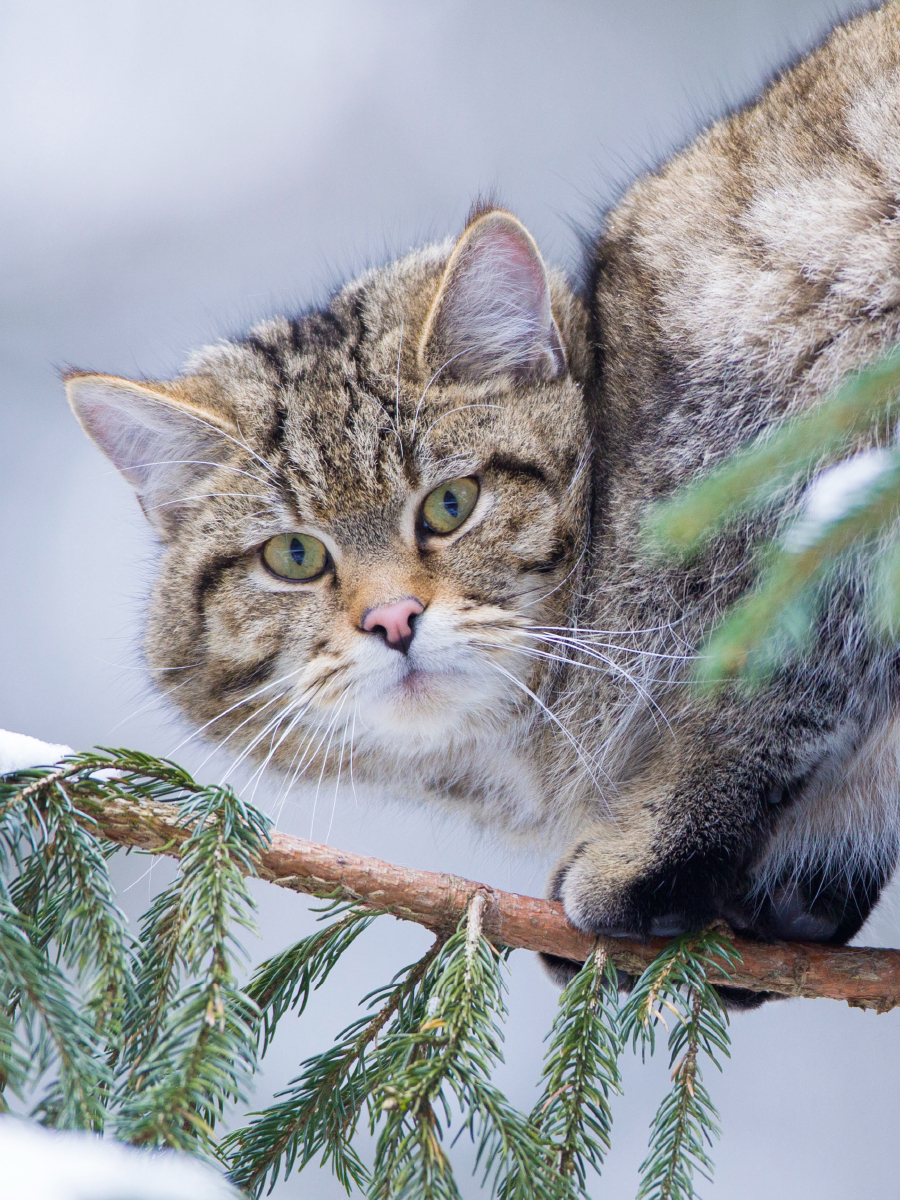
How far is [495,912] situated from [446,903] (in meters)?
0.04

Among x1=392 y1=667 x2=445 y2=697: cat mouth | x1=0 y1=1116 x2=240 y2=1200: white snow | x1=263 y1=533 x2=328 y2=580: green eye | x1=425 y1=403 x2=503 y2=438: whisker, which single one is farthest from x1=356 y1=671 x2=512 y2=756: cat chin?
x1=0 y1=1116 x2=240 y2=1200: white snow

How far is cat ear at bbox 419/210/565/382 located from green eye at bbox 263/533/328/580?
0.23m

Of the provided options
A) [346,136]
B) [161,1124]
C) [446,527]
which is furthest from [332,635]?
[346,136]

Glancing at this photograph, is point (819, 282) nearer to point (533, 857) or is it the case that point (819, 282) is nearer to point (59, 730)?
point (533, 857)

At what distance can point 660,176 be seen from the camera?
3.91 ft

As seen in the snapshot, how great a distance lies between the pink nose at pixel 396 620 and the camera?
97 cm

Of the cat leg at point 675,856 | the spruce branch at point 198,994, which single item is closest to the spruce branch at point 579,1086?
the cat leg at point 675,856

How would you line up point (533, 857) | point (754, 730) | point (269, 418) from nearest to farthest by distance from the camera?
point (754, 730)
point (269, 418)
point (533, 857)

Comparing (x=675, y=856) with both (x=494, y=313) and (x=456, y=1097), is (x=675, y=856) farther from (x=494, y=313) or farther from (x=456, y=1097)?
(x=494, y=313)

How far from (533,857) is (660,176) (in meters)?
0.85

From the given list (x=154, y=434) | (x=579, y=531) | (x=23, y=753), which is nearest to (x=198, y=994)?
(x=23, y=753)

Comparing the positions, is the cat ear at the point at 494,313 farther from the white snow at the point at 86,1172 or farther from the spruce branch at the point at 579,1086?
the white snow at the point at 86,1172

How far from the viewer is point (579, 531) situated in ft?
3.44

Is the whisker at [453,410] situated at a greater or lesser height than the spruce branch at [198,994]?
greater
